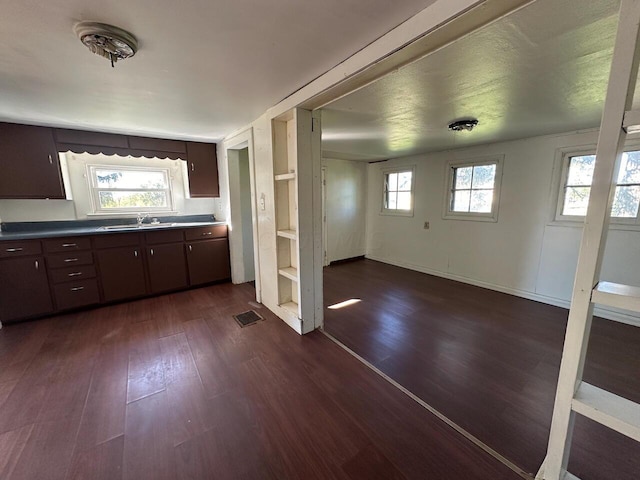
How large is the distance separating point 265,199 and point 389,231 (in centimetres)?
319

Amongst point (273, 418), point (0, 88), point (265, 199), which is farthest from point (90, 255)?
point (273, 418)

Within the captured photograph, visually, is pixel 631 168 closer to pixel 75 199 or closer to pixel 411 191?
pixel 411 191

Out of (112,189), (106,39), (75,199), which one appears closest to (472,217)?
(106,39)

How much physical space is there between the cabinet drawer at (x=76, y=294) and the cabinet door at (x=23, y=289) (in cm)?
9

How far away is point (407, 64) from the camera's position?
1.45 meters

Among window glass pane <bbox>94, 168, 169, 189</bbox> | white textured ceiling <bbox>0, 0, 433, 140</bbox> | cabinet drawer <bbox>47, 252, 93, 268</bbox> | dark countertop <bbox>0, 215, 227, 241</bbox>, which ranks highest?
white textured ceiling <bbox>0, 0, 433, 140</bbox>

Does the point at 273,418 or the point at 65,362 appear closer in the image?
the point at 273,418

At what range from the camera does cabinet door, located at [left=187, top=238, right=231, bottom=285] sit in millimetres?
3727

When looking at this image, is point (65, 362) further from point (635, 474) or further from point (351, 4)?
point (635, 474)

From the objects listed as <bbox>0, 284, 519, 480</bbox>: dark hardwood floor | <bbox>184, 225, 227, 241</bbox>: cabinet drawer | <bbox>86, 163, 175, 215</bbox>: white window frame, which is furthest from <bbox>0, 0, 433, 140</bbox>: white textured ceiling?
<bbox>0, 284, 519, 480</bbox>: dark hardwood floor

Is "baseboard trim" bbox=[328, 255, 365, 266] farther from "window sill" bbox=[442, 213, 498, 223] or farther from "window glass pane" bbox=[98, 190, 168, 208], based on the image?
"window glass pane" bbox=[98, 190, 168, 208]

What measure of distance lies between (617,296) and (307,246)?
1.93m

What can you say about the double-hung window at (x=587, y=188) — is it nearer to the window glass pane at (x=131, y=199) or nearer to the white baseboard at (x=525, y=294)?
the white baseboard at (x=525, y=294)

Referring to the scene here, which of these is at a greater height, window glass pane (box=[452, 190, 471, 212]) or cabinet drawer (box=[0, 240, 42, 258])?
window glass pane (box=[452, 190, 471, 212])
